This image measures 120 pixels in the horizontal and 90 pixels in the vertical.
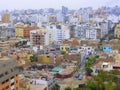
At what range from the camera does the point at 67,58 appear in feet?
33.8

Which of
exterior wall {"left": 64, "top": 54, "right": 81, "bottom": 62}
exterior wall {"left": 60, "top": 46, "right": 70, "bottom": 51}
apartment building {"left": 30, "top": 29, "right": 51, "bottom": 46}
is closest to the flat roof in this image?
exterior wall {"left": 64, "top": 54, "right": 81, "bottom": 62}

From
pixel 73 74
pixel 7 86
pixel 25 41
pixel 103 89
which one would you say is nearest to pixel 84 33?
pixel 25 41

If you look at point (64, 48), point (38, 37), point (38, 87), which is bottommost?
point (38, 87)

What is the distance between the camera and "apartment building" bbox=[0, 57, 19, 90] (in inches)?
185

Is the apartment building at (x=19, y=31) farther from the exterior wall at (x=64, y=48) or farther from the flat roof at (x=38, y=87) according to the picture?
the flat roof at (x=38, y=87)

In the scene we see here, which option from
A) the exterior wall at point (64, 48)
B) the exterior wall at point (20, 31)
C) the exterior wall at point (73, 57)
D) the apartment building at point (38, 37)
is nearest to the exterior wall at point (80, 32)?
the exterior wall at point (20, 31)

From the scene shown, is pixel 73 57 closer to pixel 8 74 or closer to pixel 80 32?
pixel 8 74

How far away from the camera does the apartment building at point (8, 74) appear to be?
15.4 feet

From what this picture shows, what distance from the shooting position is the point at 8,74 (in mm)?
4828

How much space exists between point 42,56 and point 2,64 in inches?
203

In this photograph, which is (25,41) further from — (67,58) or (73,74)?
(73,74)

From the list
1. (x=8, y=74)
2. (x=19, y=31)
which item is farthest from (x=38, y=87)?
(x=19, y=31)

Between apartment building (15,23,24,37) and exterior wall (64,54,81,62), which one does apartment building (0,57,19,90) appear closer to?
exterior wall (64,54,81,62)

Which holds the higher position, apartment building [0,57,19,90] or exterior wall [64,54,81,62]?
apartment building [0,57,19,90]
